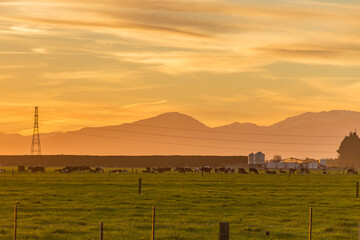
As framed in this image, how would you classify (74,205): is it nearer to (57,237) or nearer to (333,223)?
(57,237)

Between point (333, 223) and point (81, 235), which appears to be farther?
point (333, 223)

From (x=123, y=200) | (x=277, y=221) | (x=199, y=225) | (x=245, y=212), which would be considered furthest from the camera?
(x=123, y=200)

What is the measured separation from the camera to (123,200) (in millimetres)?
47250

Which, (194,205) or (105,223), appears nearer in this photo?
(105,223)

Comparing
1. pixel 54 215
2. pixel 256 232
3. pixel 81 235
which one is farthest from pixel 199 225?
pixel 54 215

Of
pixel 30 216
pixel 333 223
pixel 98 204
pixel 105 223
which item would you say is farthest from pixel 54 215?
pixel 333 223

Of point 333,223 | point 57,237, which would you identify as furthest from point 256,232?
point 57,237

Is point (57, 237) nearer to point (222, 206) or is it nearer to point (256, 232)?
point (256, 232)

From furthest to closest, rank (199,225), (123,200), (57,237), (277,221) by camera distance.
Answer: (123,200), (277,221), (199,225), (57,237)

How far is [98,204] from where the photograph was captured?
44.1m

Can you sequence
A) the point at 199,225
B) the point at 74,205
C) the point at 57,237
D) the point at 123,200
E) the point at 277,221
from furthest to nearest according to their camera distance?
the point at 123,200, the point at 74,205, the point at 277,221, the point at 199,225, the point at 57,237

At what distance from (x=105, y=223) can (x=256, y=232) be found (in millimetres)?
8032

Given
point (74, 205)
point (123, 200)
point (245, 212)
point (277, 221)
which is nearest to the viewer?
point (277, 221)

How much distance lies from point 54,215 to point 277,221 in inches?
495
